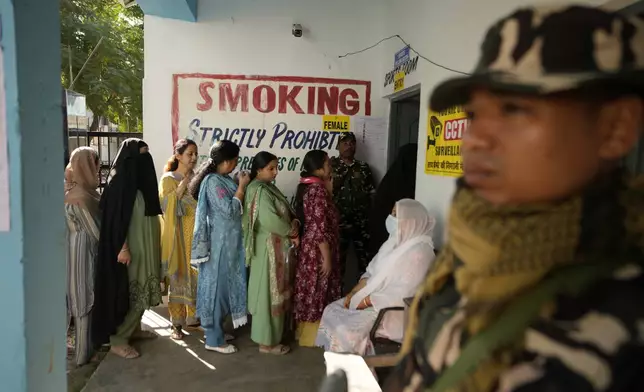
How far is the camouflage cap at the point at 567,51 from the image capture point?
586 millimetres

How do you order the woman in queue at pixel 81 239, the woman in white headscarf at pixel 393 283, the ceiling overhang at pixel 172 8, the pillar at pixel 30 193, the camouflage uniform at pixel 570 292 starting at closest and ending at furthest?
the camouflage uniform at pixel 570 292
the pillar at pixel 30 193
the woman in white headscarf at pixel 393 283
the woman in queue at pixel 81 239
the ceiling overhang at pixel 172 8

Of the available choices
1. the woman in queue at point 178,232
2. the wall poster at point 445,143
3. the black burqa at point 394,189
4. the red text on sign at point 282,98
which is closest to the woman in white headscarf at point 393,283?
the wall poster at point 445,143

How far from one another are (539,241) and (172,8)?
4.18m

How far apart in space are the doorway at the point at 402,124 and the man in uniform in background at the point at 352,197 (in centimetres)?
39

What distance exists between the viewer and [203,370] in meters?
3.13

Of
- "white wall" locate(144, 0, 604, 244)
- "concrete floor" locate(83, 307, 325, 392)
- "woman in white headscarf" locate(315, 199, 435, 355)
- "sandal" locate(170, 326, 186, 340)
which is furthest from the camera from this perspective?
"white wall" locate(144, 0, 604, 244)

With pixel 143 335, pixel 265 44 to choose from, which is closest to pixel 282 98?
pixel 265 44

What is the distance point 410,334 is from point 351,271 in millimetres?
3773

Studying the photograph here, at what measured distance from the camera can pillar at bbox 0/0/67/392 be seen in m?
1.58

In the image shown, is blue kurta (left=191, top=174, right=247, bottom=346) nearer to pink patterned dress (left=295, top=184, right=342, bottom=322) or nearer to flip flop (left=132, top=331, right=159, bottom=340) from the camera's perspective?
pink patterned dress (left=295, top=184, right=342, bottom=322)

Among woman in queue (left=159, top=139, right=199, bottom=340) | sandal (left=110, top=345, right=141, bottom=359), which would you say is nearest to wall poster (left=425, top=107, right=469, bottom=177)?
woman in queue (left=159, top=139, right=199, bottom=340)

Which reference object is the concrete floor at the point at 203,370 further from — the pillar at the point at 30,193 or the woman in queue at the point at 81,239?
the pillar at the point at 30,193

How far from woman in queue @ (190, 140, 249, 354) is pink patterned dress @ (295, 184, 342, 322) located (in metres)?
0.44

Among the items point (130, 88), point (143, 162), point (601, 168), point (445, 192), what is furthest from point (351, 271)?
point (130, 88)
